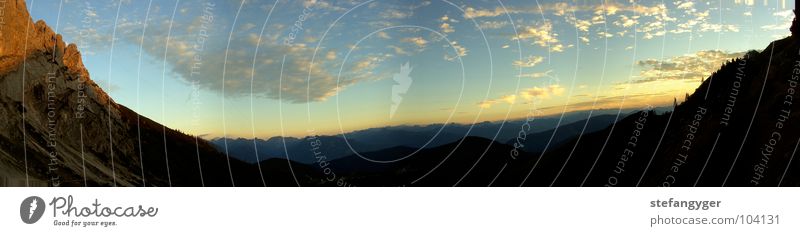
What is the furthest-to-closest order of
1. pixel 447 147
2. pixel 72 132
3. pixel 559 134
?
pixel 72 132
pixel 559 134
pixel 447 147

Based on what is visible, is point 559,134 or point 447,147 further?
point 559,134

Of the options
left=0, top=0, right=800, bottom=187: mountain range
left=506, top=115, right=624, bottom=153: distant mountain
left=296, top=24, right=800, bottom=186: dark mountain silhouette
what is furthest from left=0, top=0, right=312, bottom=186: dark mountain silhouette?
left=506, top=115, right=624, bottom=153: distant mountain

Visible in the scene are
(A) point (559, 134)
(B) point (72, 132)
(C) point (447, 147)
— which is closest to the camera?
(C) point (447, 147)

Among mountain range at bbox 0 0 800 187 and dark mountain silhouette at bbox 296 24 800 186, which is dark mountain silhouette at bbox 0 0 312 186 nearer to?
mountain range at bbox 0 0 800 187

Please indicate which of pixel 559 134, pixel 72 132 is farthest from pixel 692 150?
pixel 72 132

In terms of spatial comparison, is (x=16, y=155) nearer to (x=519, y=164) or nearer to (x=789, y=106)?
(x=519, y=164)

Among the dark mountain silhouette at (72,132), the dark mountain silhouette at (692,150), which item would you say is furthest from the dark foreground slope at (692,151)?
the dark mountain silhouette at (72,132)

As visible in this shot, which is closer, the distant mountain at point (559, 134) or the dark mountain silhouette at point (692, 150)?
the dark mountain silhouette at point (692, 150)

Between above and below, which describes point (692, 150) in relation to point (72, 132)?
below

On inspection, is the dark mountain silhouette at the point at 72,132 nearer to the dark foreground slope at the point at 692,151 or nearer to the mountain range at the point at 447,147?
the mountain range at the point at 447,147

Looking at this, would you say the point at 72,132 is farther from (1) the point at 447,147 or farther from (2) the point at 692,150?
(2) the point at 692,150
